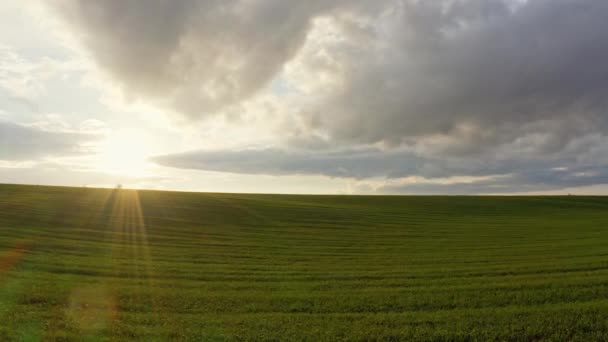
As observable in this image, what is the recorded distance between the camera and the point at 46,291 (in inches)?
661

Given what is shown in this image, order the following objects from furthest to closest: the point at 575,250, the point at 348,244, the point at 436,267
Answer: the point at 348,244 → the point at 575,250 → the point at 436,267

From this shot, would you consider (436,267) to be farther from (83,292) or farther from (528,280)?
(83,292)

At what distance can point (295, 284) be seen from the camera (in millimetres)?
18703

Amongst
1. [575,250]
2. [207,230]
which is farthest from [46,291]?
[575,250]

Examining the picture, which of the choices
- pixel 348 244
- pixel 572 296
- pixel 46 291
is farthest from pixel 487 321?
pixel 348 244

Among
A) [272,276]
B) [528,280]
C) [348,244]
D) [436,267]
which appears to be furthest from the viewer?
[348,244]

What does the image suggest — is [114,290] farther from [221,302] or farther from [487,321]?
[487,321]

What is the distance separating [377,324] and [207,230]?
31.4 m

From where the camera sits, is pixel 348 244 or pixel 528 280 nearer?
pixel 528 280

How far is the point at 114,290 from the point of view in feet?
57.5

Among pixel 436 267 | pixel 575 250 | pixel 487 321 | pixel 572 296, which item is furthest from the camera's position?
pixel 575 250

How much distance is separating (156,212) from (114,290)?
38.0 metres

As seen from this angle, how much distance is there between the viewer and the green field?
1256 centimetres

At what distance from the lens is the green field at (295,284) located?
1256 centimetres
